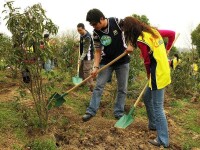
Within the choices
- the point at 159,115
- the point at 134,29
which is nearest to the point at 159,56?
the point at 134,29

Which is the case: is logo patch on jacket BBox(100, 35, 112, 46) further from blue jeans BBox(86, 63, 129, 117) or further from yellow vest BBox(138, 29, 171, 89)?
yellow vest BBox(138, 29, 171, 89)

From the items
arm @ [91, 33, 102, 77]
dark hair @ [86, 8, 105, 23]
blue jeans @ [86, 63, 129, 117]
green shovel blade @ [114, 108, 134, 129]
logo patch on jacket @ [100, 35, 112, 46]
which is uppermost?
dark hair @ [86, 8, 105, 23]

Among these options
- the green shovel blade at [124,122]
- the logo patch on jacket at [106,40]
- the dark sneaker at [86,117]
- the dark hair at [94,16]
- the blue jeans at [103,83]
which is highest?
the dark hair at [94,16]

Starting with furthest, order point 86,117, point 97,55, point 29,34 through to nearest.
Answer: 1. point 97,55
2. point 86,117
3. point 29,34

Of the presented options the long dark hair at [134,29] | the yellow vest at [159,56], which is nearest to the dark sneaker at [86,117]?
the yellow vest at [159,56]

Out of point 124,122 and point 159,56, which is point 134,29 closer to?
point 159,56

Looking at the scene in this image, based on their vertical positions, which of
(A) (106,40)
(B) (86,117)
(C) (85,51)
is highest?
(A) (106,40)

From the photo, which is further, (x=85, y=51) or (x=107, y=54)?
(x=85, y=51)

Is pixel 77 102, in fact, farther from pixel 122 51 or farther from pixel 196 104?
pixel 196 104

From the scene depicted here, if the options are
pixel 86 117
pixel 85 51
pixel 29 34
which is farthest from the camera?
pixel 85 51

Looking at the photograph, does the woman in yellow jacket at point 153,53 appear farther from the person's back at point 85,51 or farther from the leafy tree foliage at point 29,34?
the person's back at point 85,51

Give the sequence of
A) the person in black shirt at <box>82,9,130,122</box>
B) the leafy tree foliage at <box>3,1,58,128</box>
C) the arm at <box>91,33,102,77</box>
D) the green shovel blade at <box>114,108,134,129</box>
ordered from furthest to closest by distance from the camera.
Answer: the arm at <box>91,33,102,77</box>
the person in black shirt at <box>82,9,130,122</box>
the green shovel blade at <box>114,108,134,129</box>
the leafy tree foliage at <box>3,1,58,128</box>

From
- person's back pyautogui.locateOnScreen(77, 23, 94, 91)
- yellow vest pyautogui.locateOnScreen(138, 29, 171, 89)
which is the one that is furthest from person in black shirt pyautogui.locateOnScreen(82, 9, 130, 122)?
person's back pyautogui.locateOnScreen(77, 23, 94, 91)

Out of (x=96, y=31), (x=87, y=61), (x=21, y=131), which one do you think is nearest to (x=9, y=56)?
(x=21, y=131)
